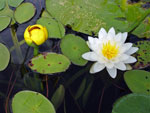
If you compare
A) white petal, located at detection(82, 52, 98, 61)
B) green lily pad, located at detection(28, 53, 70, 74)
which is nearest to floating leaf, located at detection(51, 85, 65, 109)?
green lily pad, located at detection(28, 53, 70, 74)

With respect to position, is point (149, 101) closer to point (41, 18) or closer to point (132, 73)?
point (132, 73)

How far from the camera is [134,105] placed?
1077 mm

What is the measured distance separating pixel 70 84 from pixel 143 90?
0.56m

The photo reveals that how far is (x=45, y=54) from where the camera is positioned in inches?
54.3

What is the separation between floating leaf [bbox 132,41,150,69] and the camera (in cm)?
140

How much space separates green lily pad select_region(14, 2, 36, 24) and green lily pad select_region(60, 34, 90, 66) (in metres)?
0.45

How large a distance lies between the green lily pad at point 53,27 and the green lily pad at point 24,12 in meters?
0.14

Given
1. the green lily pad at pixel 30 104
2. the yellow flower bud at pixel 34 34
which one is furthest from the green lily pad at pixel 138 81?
the yellow flower bud at pixel 34 34

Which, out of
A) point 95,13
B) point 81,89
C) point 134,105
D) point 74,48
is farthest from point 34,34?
point 134,105

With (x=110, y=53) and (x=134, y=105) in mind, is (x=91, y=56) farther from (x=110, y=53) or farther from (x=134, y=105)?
(x=134, y=105)

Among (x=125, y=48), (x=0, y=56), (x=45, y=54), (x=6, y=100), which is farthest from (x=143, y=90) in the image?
(x=0, y=56)

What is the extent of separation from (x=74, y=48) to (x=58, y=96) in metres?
0.42

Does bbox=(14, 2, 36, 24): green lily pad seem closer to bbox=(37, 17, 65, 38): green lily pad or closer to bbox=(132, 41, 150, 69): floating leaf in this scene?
bbox=(37, 17, 65, 38): green lily pad

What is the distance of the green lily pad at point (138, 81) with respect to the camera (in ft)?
4.10
